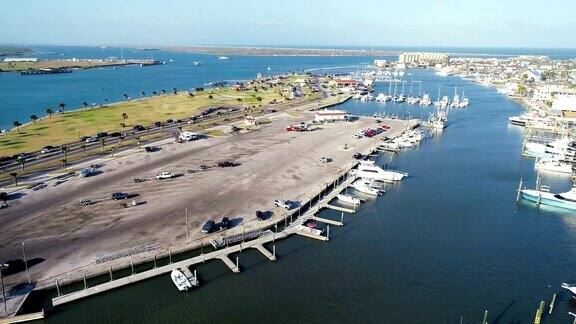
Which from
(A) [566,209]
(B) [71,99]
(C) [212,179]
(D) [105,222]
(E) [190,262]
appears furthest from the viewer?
(B) [71,99]

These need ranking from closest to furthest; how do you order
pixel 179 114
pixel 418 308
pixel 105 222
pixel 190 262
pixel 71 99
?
pixel 418 308 < pixel 190 262 < pixel 105 222 < pixel 179 114 < pixel 71 99

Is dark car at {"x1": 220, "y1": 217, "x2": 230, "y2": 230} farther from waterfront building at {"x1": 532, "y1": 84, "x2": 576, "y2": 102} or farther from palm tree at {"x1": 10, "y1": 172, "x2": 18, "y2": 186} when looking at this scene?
waterfront building at {"x1": 532, "y1": 84, "x2": 576, "y2": 102}

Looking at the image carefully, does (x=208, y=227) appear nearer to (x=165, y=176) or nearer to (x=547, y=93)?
(x=165, y=176)

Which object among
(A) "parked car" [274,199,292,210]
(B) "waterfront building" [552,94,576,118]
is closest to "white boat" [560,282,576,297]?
(A) "parked car" [274,199,292,210]

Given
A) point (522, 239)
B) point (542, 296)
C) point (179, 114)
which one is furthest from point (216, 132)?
point (542, 296)

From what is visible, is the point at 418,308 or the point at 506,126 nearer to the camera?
the point at 418,308

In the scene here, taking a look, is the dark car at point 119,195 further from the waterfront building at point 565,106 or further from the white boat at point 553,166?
the waterfront building at point 565,106

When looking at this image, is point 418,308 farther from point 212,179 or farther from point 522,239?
point 212,179

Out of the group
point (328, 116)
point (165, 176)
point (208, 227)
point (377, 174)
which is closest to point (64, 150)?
point (165, 176)
